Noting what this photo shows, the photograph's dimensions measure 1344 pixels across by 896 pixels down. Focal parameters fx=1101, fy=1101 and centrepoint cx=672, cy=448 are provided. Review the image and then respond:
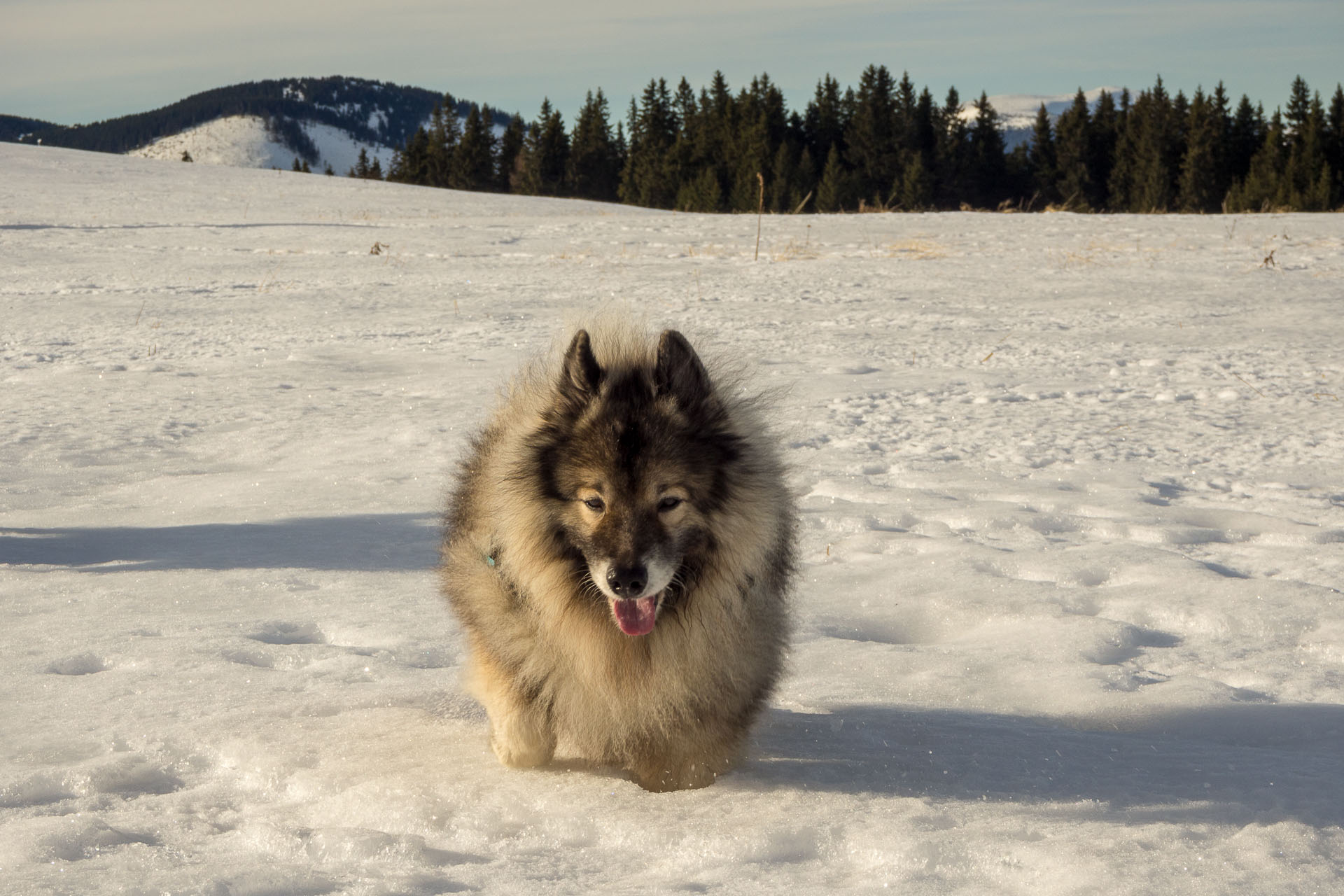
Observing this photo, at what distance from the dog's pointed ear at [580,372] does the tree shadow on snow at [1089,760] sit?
3.94ft

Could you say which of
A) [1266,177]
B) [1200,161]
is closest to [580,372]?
[1266,177]

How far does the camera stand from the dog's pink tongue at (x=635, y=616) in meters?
2.93

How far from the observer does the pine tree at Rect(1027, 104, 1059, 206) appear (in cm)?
8588

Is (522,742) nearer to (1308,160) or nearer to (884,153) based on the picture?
(1308,160)

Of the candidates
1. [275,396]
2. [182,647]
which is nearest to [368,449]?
[275,396]

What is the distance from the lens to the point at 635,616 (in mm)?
2930

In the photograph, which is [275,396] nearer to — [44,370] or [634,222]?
[44,370]

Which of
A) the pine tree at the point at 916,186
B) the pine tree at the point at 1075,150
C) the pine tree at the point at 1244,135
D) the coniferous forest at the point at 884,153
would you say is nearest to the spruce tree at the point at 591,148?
the coniferous forest at the point at 884,153

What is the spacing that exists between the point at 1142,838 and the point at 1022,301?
11.5 m

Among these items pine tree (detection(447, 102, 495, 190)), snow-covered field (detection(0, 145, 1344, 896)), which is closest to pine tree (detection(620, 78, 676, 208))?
pine tree (detection(447, 102, 495, 190))

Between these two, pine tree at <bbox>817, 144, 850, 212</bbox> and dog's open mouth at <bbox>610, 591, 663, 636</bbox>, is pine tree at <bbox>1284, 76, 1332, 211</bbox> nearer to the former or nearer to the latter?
pine tree at <bbox>817, 144, 850, 212</bbox>

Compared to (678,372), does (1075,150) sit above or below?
above

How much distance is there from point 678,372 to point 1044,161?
302 feet

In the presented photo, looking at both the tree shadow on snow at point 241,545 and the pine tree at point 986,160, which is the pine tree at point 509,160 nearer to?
the pine tree at point 986,160
